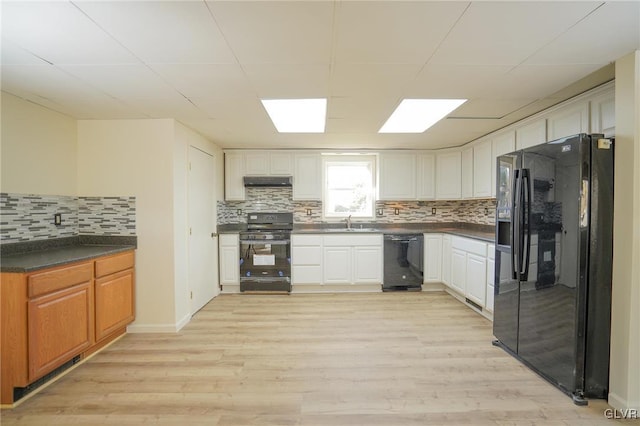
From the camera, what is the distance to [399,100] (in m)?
2.50

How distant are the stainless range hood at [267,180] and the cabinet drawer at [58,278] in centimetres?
242

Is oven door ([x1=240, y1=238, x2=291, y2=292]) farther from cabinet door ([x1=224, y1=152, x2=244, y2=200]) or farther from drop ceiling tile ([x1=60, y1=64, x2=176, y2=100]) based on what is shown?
drop ceiling tile ([x1=60, y1=64, x2=176, y2=100])

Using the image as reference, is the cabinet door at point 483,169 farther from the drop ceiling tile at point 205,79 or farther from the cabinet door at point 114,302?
the cabinet door at point 114,302

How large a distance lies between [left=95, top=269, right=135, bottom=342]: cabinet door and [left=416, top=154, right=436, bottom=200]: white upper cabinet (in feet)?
13.7

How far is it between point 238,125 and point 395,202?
2940 mm

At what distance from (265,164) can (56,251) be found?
2.76 meters

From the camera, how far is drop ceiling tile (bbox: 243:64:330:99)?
1919 millimetres

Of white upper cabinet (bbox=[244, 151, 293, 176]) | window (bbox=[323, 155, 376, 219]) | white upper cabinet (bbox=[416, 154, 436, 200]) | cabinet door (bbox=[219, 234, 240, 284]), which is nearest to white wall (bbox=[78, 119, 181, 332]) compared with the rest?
cabinet door (bbox=[219, 234, 240, 284])

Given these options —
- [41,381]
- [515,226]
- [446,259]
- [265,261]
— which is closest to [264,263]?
[265,261]

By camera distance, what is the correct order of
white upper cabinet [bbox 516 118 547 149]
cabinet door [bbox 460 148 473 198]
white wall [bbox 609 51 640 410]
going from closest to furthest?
white wall [bbox 609 51 640 410], white upper cabinet [bbox 516 118 547 149], cabinet door [bbox 460 148 473 198]

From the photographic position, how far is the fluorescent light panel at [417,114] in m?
2.64

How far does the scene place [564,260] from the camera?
2.00 meters

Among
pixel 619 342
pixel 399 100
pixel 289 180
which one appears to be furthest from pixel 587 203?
pixel 289 180

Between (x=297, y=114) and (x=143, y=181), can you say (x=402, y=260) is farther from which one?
(x=143, y=181)
